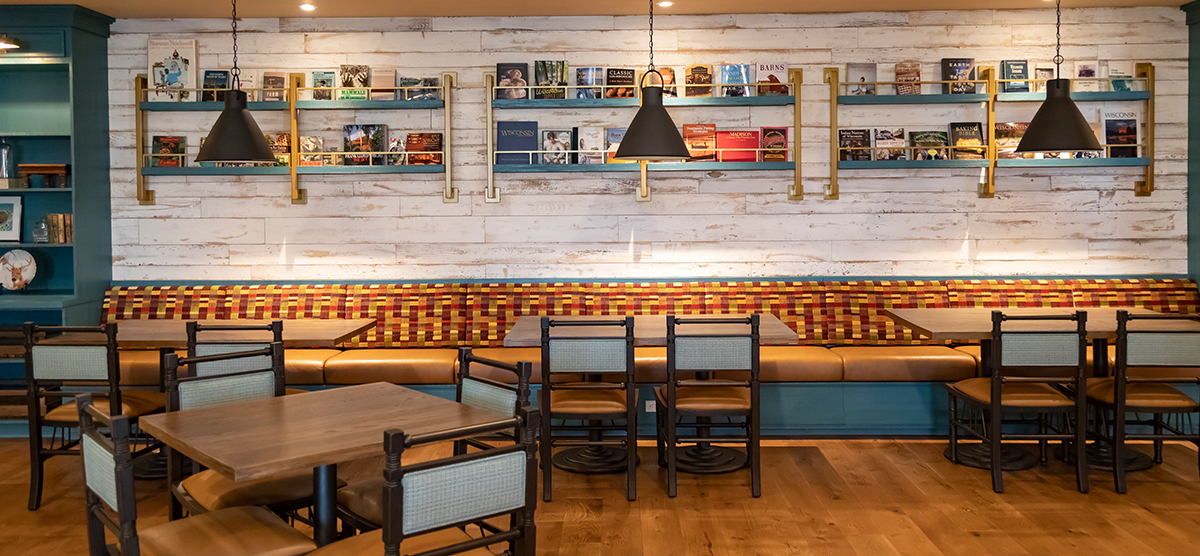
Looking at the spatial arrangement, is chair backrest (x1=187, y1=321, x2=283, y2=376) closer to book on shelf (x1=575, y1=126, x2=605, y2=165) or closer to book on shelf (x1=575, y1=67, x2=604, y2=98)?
book on shelf (x1=575, y1=126, x2=605, y2=165)

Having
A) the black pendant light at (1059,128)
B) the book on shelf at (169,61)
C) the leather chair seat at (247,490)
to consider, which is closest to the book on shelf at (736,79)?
the black pendant light at (1059,128)

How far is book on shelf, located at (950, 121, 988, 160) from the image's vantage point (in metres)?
5.28

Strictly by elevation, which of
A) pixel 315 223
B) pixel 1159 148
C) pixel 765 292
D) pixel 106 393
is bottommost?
pixel 106 393

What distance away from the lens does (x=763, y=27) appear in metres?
5.40

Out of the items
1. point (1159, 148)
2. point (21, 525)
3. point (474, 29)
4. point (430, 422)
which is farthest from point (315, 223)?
point (1159, 148)

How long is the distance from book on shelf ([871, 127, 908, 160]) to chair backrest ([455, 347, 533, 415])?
3.37 m

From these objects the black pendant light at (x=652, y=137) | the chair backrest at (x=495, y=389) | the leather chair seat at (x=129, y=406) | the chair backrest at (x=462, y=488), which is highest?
the black pendant light at (x=652, y=137)

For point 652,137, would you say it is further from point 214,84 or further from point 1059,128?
point 214,84

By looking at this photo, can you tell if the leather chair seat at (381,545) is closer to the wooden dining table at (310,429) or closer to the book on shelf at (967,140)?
the wooden dining table at (310,429)


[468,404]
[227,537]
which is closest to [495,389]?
[468,404]

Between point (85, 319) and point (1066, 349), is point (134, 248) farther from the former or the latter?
point (1066, 349)

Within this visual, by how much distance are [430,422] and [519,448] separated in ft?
1.57

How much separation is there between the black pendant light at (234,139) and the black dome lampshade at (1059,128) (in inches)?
150

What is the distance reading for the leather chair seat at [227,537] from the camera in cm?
225
